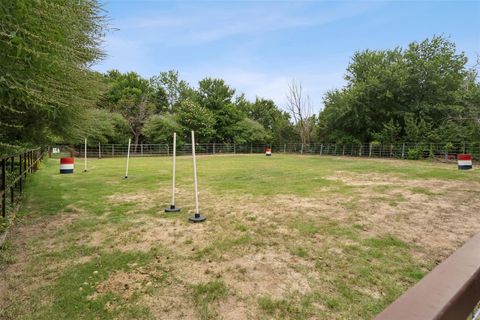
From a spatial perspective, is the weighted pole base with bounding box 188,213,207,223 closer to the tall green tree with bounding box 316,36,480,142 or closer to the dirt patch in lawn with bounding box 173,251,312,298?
the dirt patch in lawn with bounding box 173,251,312,298

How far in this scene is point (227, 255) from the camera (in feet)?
10.0

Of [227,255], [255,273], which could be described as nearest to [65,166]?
[227,255]

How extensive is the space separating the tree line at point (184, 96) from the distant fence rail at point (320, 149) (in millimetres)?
639

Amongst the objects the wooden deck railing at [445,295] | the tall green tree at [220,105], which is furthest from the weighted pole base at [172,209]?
the tall green tree at [220,105]

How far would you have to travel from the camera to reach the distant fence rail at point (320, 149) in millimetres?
16891

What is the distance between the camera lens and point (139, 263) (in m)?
2.89

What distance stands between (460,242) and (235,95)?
119ft

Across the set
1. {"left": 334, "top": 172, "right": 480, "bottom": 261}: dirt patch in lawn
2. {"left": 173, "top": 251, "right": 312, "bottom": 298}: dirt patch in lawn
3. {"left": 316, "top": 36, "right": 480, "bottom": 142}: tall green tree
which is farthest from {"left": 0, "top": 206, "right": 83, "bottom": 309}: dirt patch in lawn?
{"left": 316, "top": 36, "right": 480, "bottom": 142}: tall green tree

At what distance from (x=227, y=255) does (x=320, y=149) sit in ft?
85.3

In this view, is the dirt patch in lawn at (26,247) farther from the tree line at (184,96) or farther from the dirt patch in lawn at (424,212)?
the dirt patch in lawn at (424,212)

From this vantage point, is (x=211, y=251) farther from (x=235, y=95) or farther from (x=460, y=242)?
(x=235, y=95)

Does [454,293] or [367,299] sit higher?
[454,293]

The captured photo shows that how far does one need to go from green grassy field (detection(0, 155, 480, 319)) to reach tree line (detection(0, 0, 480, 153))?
1408 millimetres

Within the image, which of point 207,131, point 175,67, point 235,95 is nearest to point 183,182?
point 207,131
